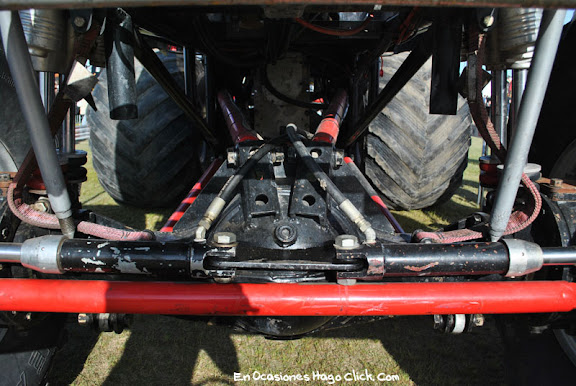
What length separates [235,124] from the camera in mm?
2100

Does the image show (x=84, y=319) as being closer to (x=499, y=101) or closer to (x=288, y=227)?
(x=288, y=227)

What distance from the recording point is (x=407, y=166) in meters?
3.40

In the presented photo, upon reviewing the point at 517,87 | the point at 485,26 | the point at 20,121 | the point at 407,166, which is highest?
the point at 485,26

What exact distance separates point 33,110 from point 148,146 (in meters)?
2.31

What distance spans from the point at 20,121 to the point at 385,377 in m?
1.94

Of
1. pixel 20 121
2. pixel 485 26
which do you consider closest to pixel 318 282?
pixel 485 26

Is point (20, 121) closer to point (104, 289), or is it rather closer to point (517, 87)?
point (104, 289)

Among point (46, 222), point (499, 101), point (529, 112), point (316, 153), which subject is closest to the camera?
point (529, 112)

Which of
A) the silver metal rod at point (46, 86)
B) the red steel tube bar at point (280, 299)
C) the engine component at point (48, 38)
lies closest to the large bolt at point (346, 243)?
the red steel tube bar at point (280, 299)

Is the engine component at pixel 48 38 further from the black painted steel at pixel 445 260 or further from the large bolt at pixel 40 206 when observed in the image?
the black painted steel at pixel 445 260

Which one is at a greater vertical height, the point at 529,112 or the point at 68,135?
the point at 529,112

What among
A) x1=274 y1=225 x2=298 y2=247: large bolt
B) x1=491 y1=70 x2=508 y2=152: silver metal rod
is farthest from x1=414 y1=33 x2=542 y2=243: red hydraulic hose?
x1=274 y1=225 x2=298 y2=247: large bolt

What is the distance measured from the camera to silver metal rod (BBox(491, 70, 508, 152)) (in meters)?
1.66

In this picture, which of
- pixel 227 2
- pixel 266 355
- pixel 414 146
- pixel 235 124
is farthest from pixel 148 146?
pixel 227 2
